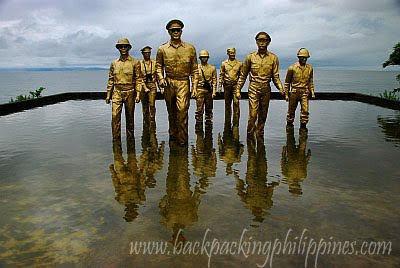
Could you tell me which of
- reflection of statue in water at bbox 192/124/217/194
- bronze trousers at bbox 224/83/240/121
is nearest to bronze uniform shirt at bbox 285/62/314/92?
bronze trousers at bbox 224/83/240/121

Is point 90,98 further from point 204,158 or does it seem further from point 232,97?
point 204,158

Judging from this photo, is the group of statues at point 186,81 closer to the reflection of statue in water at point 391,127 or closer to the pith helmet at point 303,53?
the pith helmet at point 303,53

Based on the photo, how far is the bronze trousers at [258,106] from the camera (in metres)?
8.99

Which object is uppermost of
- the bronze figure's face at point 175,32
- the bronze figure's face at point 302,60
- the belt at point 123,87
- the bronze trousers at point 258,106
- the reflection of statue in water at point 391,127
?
the bronze figure's face at point 175,32

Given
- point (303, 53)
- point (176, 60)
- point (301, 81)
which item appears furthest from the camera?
point (301, 81)

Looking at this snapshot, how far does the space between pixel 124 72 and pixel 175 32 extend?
5.39 feet

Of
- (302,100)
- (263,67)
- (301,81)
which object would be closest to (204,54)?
(263,67)

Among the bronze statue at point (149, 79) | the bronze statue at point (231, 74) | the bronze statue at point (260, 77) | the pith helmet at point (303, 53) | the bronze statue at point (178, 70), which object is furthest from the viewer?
the bronze statue at point (231, 74)

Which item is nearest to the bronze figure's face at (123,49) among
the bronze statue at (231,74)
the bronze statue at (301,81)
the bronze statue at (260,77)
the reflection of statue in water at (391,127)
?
the bronze statue at (260,77)

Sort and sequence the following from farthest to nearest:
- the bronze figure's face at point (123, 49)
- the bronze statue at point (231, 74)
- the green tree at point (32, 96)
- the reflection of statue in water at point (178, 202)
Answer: the green tree at point (32, 96), the bronze statue at point (231, 74), the bronze figure's face at point (123, 49), the reflection of statue in water at point (178, 202)

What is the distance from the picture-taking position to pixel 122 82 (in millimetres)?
8453

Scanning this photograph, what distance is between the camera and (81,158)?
6.86m

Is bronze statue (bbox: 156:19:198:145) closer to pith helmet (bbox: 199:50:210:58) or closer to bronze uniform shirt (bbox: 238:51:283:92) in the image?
bronze uniform shirt (bbox: 238:51:283:92)

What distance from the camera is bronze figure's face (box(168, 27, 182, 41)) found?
7547mm
